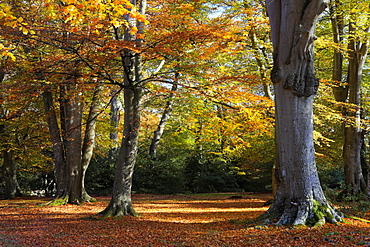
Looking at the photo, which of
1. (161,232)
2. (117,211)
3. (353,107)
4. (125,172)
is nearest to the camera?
(161,232)

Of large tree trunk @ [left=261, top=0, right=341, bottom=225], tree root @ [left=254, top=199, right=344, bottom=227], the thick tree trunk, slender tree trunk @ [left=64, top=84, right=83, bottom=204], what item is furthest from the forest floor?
slender tree trunk @ [left=64, top=84, right=83, bottom=204]

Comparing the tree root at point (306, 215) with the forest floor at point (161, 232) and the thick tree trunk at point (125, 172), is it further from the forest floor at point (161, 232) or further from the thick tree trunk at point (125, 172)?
the thick tree trunk at point (125, 172)

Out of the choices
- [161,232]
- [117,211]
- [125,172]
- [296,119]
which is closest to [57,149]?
[125,172]

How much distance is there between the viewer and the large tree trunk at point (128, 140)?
827 cm

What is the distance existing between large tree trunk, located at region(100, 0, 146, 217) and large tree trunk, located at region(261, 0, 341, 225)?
3722mm

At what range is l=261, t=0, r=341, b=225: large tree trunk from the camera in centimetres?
569

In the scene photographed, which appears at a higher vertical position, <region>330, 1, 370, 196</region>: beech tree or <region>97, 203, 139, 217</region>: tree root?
<region>330, 1, 370, 196</region>: beech tree

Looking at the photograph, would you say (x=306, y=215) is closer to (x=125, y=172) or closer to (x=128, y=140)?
(x=125, y=172)

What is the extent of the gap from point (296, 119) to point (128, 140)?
4.40 metres

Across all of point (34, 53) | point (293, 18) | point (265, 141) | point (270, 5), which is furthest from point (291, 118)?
point (265, 141)

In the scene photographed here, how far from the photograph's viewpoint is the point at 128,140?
842 centimetres

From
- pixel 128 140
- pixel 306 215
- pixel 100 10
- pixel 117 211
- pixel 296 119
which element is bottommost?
pixel 117 211

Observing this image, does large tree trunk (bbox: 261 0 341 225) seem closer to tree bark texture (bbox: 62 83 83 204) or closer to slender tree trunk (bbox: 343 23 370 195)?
slender tree trunk (bbox: 343 23 370 195)

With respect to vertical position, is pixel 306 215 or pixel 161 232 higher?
pixel 306 215
